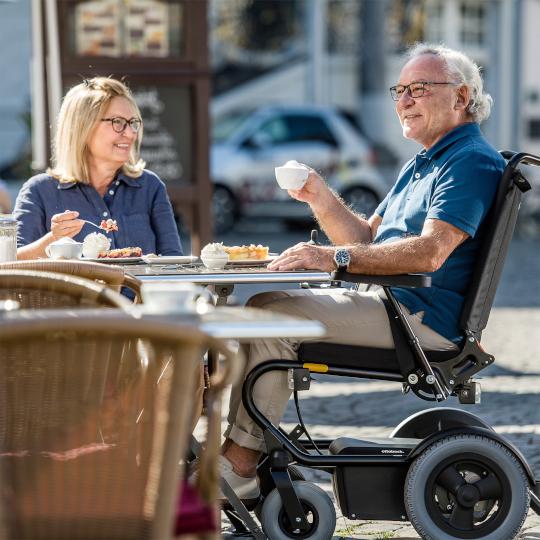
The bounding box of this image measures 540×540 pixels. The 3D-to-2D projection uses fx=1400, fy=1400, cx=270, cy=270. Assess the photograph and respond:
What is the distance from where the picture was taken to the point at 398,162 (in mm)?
24594

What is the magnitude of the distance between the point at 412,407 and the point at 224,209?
12.4 meters

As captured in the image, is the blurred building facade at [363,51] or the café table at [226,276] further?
the blurred building facade at [363,51]

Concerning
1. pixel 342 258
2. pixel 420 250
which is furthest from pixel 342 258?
pixel 420 250

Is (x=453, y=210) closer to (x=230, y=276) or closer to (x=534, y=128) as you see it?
(x=230, y=276)

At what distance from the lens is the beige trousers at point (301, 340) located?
15.0 ft

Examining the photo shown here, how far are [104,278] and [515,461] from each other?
1.54m

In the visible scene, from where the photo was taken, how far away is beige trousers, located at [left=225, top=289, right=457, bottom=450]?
15.0 feet

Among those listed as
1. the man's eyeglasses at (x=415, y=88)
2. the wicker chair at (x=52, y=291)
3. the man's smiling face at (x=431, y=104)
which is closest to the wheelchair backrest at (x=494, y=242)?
the man's smiling face at (x=431, y=104)

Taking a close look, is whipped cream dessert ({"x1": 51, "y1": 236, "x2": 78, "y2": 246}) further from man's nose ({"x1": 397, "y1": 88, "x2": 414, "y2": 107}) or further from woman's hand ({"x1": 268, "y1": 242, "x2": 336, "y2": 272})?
man's nose ({"x1": 397, "y1": 88, "x2": 414, "y2": 107})

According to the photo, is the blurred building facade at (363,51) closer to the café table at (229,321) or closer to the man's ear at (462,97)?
the man's ear at (462,97)

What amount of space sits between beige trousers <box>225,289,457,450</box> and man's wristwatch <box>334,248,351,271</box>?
8.0 inches

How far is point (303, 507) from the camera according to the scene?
455 centimetres

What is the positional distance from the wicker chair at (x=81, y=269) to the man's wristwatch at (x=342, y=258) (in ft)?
2.72

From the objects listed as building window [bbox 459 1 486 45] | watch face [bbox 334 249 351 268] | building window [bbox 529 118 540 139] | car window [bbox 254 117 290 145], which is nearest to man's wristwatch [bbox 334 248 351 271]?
watch face [bbox 334 249 351 268]
